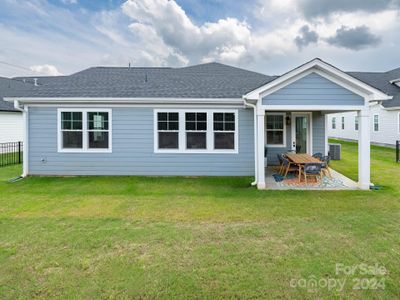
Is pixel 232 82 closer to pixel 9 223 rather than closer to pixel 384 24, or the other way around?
pixel 9 223

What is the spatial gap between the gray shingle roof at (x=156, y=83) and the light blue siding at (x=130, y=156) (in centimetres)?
77

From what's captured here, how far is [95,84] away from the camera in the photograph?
10.7 m

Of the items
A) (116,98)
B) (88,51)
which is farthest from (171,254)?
(88,51)

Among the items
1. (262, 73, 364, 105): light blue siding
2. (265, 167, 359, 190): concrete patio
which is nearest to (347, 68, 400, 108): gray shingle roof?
(265, 167, 359, 190): concrete patio

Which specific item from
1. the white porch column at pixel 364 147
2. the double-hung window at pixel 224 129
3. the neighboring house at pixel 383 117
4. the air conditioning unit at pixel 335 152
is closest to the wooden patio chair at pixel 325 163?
the white porch column at pixel 364 147

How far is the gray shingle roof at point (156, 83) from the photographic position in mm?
9766

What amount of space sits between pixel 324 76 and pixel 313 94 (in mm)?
598

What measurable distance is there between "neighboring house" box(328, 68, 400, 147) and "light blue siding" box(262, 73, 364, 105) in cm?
1027

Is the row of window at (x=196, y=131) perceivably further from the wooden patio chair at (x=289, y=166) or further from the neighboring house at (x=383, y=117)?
the neighboring house at (x=383, y=117)

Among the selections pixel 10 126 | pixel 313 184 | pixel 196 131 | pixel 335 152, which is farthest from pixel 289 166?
pixel 10 126

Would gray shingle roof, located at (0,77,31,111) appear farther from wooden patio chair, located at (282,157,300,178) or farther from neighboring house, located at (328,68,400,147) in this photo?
neighboring house, located at (328,68,400,147)

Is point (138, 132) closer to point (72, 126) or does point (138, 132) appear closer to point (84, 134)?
point (84, 134)

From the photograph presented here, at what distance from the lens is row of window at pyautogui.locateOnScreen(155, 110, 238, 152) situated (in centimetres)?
973

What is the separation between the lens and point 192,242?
4.38 m
